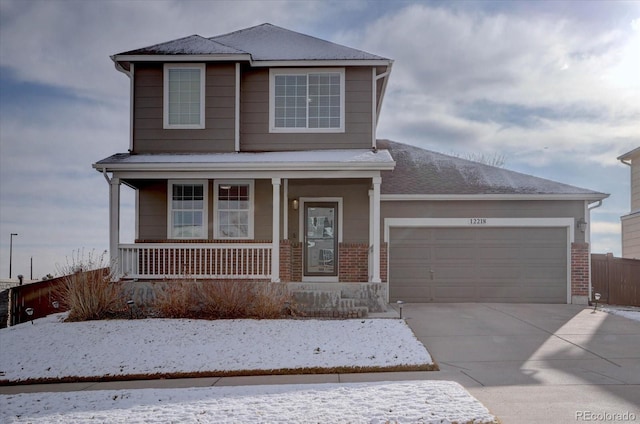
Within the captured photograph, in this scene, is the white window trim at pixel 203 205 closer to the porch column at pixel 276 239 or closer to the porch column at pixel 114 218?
the porch column at pixel 114 218

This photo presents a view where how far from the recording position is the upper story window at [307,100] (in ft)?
45.7

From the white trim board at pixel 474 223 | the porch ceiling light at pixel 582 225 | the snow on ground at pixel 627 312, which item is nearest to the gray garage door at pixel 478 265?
the white trim board at pixel 474 223

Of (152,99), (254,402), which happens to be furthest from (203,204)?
(254,402)

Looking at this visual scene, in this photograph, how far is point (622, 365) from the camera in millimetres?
7594

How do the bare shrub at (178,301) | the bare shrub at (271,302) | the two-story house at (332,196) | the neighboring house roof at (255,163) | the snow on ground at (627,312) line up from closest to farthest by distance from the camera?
1. the bare shrub at (271,302)
2. the bare shrub at (178,301)
3. the snow on ground at (627,312)
4. the neighboring house roof at (255,163)
5. the two-story house at (332,196)

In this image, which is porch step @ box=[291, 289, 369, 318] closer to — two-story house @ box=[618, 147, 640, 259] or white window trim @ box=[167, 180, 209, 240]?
white window trim @ box=[167, 180, 209, 240]

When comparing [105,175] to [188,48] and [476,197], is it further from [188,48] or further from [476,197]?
[476,197]

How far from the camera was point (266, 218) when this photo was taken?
45.7ft

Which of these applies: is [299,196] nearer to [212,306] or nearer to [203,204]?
[203,204]

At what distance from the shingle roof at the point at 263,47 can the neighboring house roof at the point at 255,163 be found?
2807mm

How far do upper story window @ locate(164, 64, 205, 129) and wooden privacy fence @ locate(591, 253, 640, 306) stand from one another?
1190 cm

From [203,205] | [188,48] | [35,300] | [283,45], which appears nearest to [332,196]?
[203,205]

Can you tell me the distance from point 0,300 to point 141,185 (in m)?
4.24

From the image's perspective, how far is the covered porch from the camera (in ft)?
40.7
